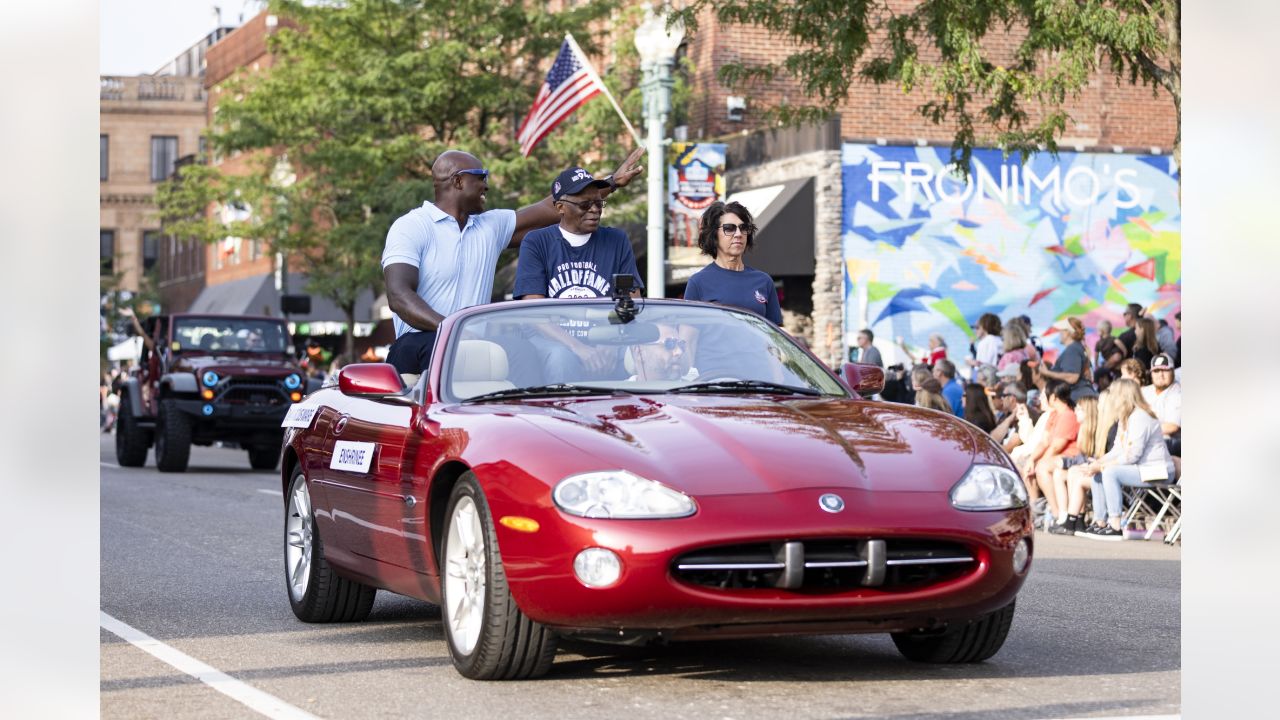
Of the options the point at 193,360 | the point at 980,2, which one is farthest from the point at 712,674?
the point at 193,360

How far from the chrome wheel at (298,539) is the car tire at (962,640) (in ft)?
9.13

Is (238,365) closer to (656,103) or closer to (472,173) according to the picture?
(656,103)

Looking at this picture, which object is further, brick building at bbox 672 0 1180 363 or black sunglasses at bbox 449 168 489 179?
brick building at bbox 672 0 1180 363

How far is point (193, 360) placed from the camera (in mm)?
25844

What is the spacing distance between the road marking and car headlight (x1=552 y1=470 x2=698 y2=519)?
102 cm

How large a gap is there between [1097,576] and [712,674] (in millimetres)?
4985

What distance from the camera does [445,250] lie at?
921 centimetres

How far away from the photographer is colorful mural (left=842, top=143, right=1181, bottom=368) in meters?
30.5

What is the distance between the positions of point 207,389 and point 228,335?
4.75 feet

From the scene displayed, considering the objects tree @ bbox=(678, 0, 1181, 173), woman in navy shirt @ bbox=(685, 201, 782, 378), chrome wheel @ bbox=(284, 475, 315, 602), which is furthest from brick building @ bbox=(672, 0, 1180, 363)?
chrome wheel @ bbox=(284, 475, 315, 602)

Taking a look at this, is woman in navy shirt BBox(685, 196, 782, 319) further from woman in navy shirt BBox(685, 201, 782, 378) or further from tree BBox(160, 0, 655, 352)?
tree BBox(160, 0, 655, 352)

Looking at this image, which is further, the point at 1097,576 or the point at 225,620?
the point at 1097,576

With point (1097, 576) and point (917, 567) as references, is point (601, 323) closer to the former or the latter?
point (917, 567)

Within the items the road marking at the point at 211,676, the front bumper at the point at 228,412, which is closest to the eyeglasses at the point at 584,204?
the road marking at the point at 211,676
